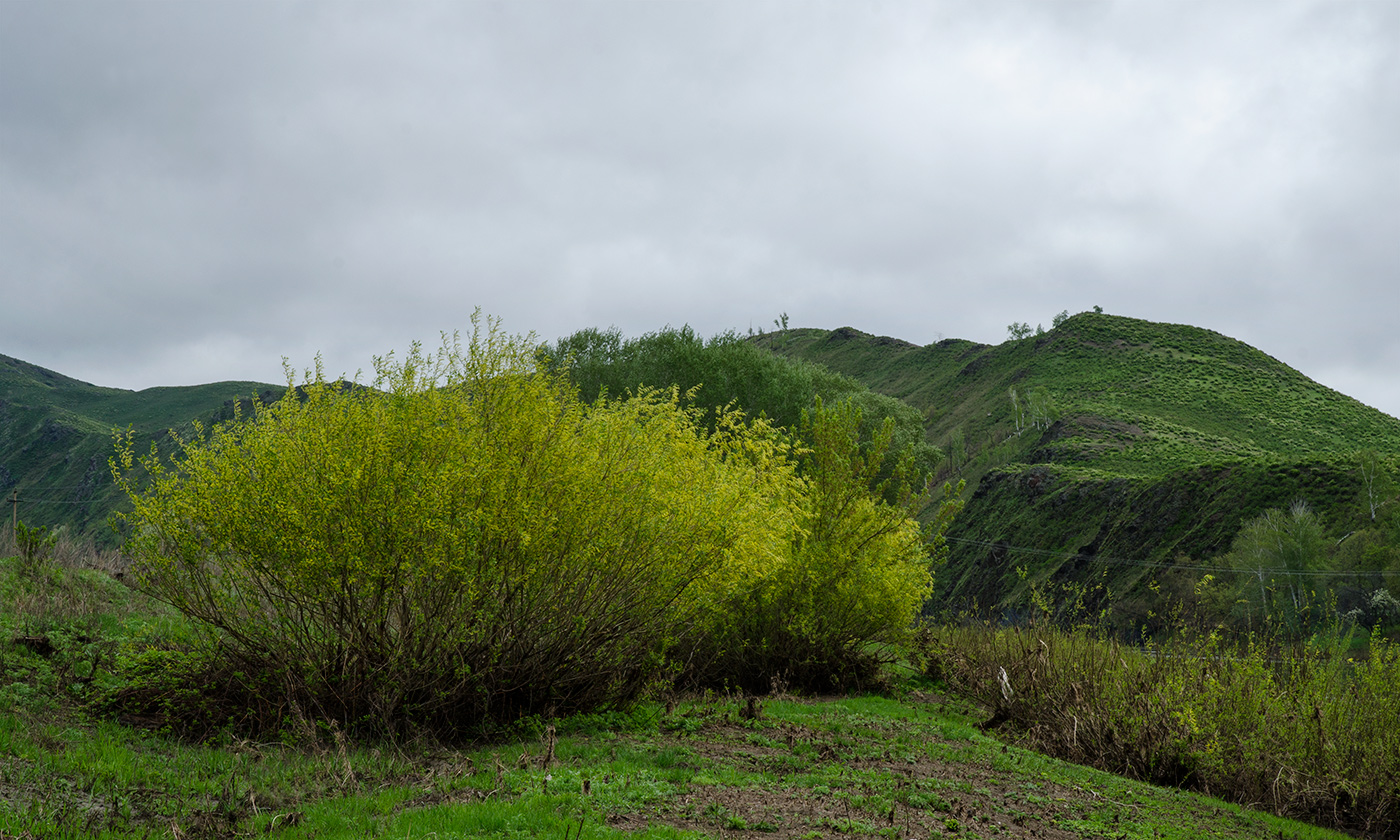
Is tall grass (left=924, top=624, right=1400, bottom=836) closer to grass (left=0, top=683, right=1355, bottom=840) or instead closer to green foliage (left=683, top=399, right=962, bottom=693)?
grass (left=0, top=683, right=1355, bottom=840)

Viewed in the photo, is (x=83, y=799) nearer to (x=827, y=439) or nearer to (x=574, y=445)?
Result: (x=574, y=445)

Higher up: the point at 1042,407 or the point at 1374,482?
the point at 1042,407

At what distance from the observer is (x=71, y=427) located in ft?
362

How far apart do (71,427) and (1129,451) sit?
122 m

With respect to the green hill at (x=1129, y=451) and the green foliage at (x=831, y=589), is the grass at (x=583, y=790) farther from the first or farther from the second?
the green hill at (x=1129, y=451)

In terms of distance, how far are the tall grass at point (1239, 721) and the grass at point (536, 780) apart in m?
0.97

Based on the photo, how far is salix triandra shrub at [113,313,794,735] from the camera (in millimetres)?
7512

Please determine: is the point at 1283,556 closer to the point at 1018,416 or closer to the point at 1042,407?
the point at 1042,407

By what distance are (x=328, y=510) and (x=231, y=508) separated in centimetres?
86

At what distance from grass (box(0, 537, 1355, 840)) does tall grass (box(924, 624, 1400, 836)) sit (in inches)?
38.2

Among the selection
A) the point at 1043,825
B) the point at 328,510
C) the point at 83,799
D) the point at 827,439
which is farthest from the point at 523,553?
the point at 827,439

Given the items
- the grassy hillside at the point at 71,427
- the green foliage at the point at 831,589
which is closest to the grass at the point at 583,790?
the green foliage at the point at 831,589

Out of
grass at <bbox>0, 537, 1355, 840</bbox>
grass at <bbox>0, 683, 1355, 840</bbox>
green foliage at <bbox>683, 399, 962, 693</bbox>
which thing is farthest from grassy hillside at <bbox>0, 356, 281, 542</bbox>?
grass at <bbox>0, 683, 1355, 840</bbox>

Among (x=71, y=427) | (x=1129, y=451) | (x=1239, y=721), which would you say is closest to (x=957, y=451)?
(x=1129, y=451)
